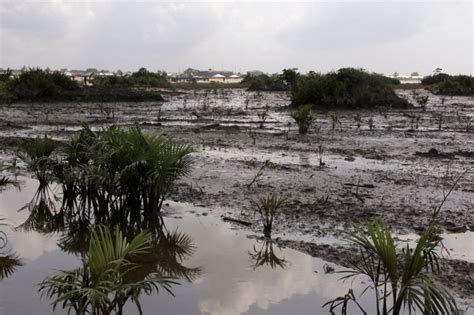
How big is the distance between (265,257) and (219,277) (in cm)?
81

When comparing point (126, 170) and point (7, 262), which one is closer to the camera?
point (7, 262)

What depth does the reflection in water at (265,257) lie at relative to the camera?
247 inches

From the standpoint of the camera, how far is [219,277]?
5910 mm

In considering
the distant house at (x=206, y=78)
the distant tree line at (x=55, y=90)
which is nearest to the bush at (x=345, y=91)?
the distant tree line at (x=55, y=90)

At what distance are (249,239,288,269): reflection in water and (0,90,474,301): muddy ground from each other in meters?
0.28

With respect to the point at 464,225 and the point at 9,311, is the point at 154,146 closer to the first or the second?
the point at 9,311

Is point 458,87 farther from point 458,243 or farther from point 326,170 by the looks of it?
point 458,243

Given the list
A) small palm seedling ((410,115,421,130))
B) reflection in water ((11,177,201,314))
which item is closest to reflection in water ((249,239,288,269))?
reflection in water ((11,177,201,314))

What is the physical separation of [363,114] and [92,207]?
750 inches

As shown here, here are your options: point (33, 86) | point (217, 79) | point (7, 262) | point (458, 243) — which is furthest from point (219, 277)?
point (217, 79)

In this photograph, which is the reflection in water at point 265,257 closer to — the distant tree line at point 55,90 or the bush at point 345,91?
the bush at point 345,91

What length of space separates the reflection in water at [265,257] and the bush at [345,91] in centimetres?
2119

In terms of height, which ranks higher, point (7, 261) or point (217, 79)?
point (217, 79)

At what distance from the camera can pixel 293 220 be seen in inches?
309
